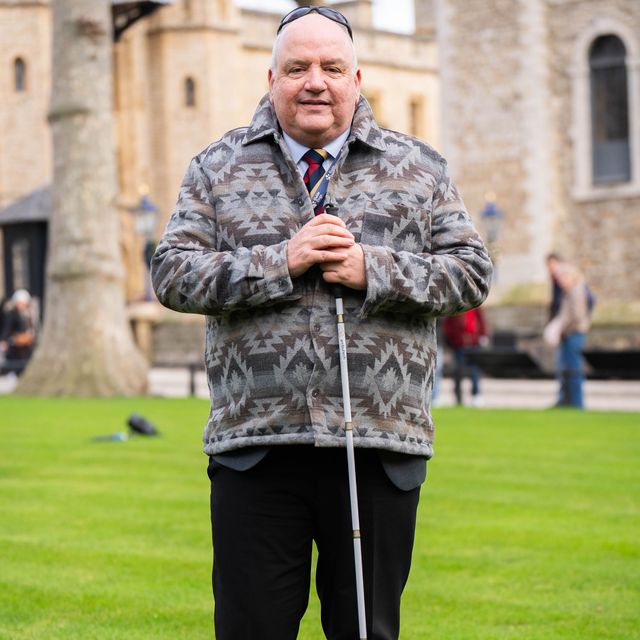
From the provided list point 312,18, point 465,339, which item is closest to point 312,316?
point 312,18

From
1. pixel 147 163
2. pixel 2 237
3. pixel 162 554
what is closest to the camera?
pixel 162 554

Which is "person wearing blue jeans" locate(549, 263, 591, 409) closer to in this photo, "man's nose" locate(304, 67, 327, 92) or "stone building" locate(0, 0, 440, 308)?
"man's nose" locate(304, 67, 327, 92)

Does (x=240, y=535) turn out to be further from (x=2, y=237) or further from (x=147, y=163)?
(x=147, y=163)

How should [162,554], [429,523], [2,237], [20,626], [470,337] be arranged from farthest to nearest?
1. [2,237]
2. [470,337]
3. [429,523]
4. [162,554]
5. [20,626]

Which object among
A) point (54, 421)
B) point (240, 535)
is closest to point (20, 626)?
point (240, 535)

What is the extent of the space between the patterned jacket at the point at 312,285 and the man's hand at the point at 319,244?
0.03 meters

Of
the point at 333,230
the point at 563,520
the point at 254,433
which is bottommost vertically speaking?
the point at 563,520

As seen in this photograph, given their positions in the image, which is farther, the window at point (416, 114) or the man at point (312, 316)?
the window at point (416, 114)

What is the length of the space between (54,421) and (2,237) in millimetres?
26360

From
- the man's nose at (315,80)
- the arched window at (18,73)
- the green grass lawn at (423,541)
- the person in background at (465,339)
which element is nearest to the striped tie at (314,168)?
the man's nose at (315,80)

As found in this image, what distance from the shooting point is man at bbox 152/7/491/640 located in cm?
390

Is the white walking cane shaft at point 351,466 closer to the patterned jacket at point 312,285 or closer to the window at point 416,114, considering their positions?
the patterned jacket at point 312,285

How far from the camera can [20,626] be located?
6539mm

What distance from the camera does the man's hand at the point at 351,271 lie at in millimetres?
3867
